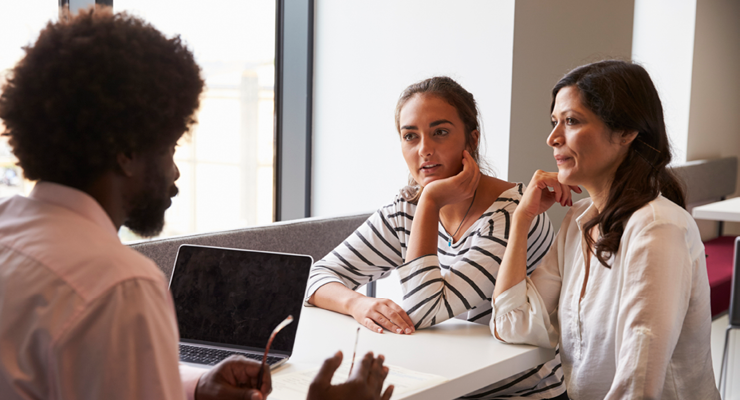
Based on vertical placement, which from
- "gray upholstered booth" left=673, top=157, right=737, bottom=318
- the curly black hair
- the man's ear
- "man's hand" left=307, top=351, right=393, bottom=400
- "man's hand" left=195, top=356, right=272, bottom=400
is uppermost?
the curly black hair

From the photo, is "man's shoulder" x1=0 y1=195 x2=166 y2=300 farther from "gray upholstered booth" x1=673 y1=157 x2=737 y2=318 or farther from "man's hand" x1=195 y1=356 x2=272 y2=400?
"gray upholstered booth" x1=673 y1=157 x2=737 y2=318

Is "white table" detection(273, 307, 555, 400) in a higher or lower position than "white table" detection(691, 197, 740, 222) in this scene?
lower

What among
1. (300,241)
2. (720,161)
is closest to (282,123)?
(300,241)

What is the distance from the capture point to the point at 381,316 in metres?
1.31

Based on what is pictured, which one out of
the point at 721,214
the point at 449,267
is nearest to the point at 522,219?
the point at 449,267

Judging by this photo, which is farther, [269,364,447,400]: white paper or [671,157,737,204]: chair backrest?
[671,157,737,204]: chair backrest

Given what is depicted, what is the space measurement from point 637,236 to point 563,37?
1464 mm

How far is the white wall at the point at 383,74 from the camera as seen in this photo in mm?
2244

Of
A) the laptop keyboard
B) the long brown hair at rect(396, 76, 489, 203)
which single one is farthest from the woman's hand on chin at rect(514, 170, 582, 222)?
the laptop keyboard

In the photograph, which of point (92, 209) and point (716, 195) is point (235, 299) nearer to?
point (92, 209)

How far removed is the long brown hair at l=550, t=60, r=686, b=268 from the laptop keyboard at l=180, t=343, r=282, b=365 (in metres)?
0.66

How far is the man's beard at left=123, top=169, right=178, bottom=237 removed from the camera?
633mm

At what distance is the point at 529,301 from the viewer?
50.9 inches

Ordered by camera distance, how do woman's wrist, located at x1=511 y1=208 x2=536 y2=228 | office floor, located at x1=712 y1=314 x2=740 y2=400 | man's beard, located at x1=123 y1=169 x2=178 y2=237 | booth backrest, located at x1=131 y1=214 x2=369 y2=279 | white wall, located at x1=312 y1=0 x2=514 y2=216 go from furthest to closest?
office floor, located at x1=712 y1=314 x2=740 y2=400 → white wall, located at x1=312 y1=0 x2=514 y2=216 → booth backrest, located at x1=131 y1=214 x2=369 y2=279 → woman's wrist, located at x1=511 y1=208 x2=536 y2=228 → man's beard, located at x1=123 y1=169 x2=178 y2=237
